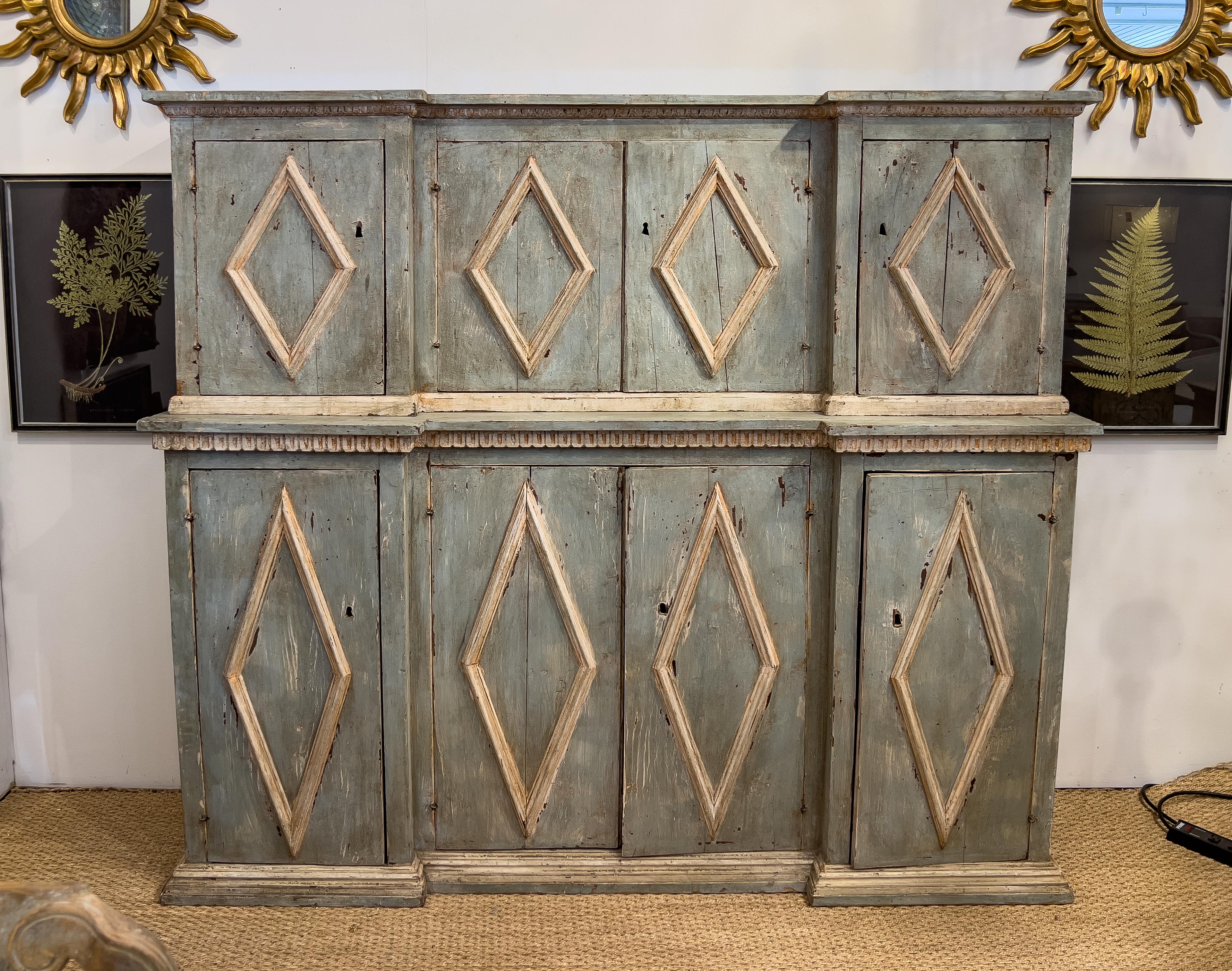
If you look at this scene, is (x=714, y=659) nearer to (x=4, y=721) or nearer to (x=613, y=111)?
(x=613, y=111)

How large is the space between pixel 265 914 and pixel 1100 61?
10.9ft

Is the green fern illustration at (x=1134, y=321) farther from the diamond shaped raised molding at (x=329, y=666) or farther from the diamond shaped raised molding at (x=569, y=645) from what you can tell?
the diamond shaped raised molding at (x=329, y=666)

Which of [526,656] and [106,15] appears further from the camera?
[106,15]

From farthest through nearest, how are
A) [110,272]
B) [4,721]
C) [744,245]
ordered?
[4,721] → [110,272] → [744,245]

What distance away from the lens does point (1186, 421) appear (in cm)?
315

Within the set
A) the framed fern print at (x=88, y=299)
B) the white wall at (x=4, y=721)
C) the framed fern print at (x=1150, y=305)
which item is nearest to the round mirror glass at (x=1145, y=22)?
the framed fern print at (x=1150, y=305)

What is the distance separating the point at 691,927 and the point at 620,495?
3.62 ft

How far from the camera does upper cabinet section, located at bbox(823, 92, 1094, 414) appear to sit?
2484 millimetres

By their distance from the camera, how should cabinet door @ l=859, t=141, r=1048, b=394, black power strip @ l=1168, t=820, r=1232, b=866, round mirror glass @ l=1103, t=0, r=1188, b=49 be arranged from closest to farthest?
cabinet door @ l=859, t=141, r=1048, b=394, black power strip @ l=1168, t=820, r=1232, b=866, round mirror glass @ l=1103, t=0, r=1188, b=49

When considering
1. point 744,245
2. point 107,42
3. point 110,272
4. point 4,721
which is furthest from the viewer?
point 4,721

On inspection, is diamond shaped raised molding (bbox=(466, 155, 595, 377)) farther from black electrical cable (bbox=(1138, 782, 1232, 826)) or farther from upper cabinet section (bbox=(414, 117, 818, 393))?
black electrical cable (bbox=(1138, 782, 1232, 826))

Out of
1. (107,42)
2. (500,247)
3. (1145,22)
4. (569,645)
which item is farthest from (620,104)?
(1145,22)

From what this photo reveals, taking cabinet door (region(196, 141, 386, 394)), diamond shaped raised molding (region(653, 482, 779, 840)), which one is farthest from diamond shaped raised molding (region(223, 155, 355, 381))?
diamond shaped raised molding (region(653, 482, 779, 840))

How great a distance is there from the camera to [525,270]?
2.57 m
